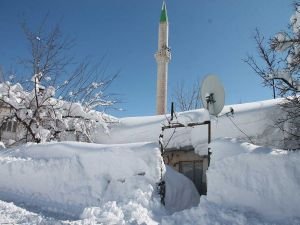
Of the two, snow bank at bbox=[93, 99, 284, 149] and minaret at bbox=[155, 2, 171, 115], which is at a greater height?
minaret at bbox=[155, 2, 171, 115]

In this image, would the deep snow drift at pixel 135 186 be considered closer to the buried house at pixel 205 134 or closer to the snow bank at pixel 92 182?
the snow bank at pixel 92 182

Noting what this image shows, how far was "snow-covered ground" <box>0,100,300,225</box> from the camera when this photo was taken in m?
6.85

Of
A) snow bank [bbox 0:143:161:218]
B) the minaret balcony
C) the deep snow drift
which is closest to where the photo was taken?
the deep snow drift

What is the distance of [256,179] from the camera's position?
727 centimetres

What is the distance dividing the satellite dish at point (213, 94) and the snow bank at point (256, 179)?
1.71 m

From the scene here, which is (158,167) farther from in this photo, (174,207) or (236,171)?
(236,171)

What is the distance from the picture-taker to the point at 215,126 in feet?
40.9

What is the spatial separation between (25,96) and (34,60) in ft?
6.27

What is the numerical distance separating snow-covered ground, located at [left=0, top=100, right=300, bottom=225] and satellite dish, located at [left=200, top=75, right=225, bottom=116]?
142 centimetres

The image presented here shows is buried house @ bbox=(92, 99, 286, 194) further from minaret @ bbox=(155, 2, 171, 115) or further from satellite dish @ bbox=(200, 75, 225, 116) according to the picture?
minaret @ bbox=(155, 2, 171, 115)

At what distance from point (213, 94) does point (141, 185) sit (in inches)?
137

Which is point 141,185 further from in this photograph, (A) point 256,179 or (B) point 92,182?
(A) point 256,179

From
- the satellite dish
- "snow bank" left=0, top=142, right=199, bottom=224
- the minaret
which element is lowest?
"snow bank" left=0, top=142, right=199, bottom=224

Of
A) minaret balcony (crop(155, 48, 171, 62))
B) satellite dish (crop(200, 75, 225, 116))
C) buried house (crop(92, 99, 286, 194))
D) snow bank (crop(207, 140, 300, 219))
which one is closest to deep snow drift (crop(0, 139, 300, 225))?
snow bank (crop(207, 140, 300, 219))
